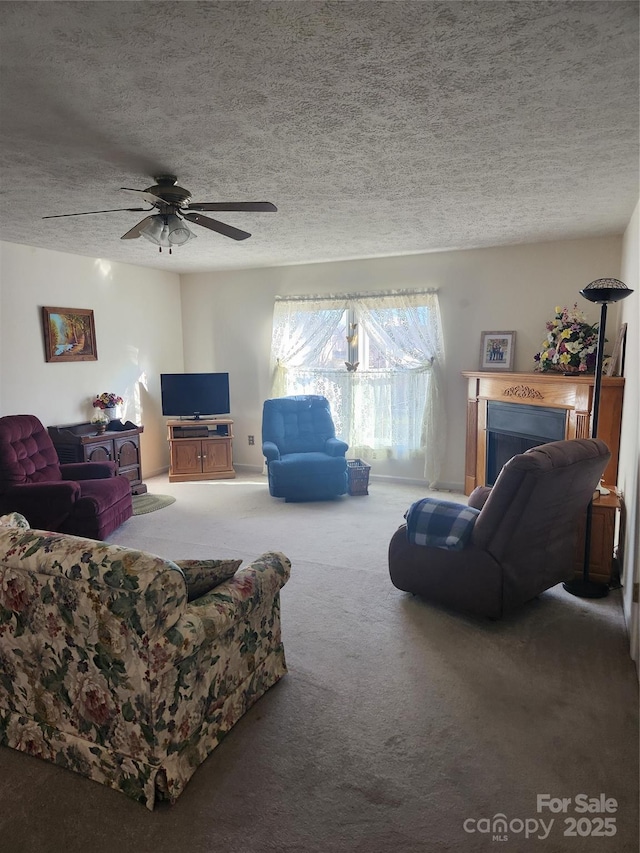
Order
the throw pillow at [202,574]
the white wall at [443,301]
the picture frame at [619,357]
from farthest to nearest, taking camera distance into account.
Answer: the white wall at [443,301]
the picture frame at [619,357]
the throw pillow at [202,574]

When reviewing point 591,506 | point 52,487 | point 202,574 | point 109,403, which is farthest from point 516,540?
point 109,403

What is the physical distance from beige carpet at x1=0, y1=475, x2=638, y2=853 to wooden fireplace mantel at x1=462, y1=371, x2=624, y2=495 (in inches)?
52.5

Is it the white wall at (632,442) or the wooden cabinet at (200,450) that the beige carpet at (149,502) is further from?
the white wall at (632,442)

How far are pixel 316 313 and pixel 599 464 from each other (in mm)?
4029

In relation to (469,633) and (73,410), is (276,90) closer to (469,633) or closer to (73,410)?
(469,633)

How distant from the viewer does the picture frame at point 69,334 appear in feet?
17.1

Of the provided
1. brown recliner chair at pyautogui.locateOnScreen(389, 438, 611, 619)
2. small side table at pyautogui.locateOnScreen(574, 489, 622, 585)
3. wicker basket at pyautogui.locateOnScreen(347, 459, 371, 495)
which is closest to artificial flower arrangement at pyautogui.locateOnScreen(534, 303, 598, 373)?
small side table at pyautogui.locateOnScreen(574, 489, 622, 585)

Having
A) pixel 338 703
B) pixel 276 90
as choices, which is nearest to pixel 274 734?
pixel 338 703

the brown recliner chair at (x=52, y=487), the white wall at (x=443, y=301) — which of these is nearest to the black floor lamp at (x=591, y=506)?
the white wall at (x=443, y=301)

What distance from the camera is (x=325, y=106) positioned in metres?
2.19

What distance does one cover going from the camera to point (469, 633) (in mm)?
2922

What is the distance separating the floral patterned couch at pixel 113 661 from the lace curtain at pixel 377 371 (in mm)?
4142

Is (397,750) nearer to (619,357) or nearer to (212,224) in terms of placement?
(212,224)

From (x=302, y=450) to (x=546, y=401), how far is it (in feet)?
8.31
